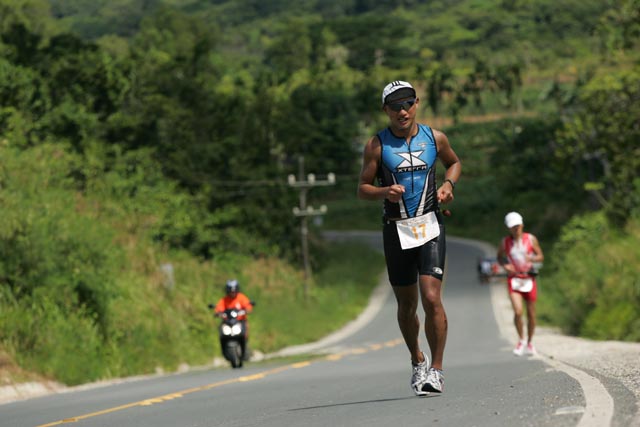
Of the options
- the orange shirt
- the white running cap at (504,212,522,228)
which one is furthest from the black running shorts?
the orange shirt

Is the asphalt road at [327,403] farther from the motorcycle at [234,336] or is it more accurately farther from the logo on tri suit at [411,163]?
the motorcycle at [234,336]

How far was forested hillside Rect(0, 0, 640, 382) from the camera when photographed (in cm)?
2178

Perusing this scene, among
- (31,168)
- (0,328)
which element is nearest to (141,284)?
(31,168)

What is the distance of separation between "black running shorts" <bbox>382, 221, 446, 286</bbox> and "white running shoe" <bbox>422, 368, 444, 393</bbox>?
2.37 feet

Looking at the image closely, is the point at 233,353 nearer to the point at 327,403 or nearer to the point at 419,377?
the point at 327,403

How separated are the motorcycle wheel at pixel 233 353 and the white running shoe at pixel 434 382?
1269 centimetres

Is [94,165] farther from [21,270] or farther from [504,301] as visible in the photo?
[21,270]

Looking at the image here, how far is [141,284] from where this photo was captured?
2902 cm

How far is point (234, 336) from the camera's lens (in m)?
21.7

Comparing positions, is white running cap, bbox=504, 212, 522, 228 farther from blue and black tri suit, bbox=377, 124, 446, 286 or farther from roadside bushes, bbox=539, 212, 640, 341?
blue and black tri suit, bbox=377, 124, 446, 286

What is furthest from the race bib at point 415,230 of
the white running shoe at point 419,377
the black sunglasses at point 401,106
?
the white running shoe at point 419,377

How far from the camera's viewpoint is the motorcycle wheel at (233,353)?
845 inches

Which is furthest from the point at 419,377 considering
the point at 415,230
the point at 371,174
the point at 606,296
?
the point at 606,296

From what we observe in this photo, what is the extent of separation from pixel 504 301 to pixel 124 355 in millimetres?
35792
